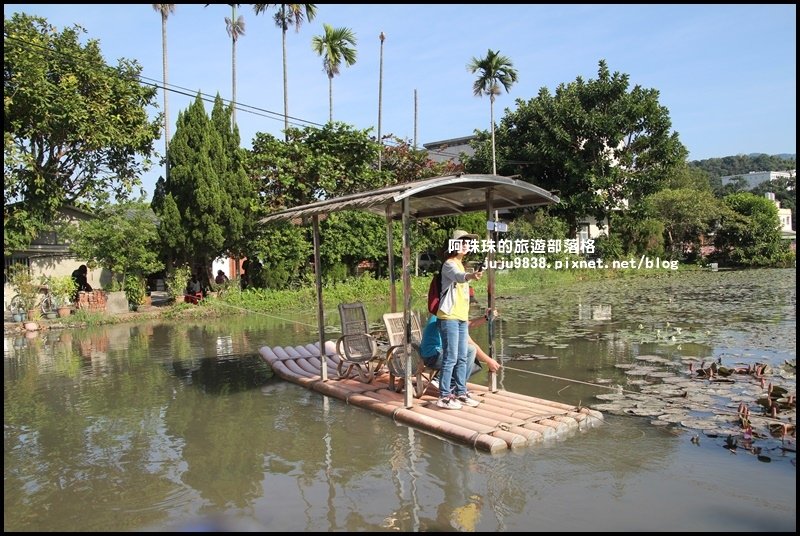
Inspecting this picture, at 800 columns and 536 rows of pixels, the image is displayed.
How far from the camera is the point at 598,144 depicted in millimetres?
31312

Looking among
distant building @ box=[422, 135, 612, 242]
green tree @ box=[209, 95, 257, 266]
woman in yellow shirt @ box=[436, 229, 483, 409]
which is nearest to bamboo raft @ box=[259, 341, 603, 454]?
woman in yellow shirt @ box=[436, 229, 483, 409]

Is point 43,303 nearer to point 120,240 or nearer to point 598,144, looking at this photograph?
point 120,240

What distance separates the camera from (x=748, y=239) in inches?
1511

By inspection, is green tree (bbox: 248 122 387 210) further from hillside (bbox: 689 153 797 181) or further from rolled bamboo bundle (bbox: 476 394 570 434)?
hillside (bbox: 689 153 797 181)

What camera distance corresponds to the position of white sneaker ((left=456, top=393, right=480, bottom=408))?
21.9 feet

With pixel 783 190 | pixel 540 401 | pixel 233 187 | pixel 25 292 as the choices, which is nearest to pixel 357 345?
pixel 540 401

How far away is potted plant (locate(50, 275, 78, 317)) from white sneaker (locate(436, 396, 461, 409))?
16.0m

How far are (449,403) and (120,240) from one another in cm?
1572

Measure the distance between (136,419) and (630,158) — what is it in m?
29.4

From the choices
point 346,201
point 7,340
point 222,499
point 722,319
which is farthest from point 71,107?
point 722,319

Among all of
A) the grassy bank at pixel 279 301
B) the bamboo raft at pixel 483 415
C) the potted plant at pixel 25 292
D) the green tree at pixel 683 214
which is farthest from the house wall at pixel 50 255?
the green tree at pixel 683 214

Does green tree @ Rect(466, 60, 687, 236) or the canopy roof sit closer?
the canopy roof

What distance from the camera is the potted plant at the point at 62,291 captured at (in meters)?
18.8

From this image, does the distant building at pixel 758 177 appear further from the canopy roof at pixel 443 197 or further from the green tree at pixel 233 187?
the canopy roof at pixel 443 197
